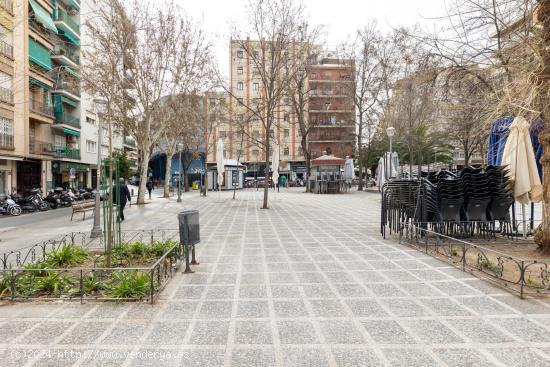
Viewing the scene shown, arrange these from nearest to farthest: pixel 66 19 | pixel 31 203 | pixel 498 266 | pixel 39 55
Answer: pixel 498 266 → pixel 31 203 → pixel 39 55 → pixel 66 19

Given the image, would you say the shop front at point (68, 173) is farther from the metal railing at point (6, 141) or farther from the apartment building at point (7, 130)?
the metal railing at point (6, 141)

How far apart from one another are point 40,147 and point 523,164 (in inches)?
1178

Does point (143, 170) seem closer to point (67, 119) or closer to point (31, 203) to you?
point (31, 203)

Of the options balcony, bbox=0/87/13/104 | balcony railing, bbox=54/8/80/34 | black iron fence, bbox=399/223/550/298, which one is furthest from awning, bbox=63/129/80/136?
black iron fence, bbox=399/223/550/298

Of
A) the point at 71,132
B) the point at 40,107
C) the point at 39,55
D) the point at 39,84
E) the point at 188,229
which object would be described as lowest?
the point at 188,229

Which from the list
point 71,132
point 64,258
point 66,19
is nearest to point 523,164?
point 64,258

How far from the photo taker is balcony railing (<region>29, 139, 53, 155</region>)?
2547 centimetres

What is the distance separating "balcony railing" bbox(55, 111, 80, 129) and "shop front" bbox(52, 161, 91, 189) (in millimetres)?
3506

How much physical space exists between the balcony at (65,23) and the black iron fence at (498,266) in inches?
1307

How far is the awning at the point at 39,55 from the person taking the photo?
24844 millimetres

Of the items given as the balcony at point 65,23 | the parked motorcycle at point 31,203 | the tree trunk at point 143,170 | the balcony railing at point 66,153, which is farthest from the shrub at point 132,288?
the balcony at point 65,23

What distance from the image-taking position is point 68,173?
107 ft

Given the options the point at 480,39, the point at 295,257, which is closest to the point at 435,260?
the point at 295,257

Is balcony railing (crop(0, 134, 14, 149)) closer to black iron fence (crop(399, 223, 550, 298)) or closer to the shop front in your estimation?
the shop front
